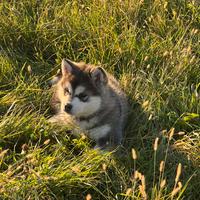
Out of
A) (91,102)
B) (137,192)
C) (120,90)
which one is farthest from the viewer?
(120,90)

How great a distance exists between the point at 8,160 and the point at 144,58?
2224 mm

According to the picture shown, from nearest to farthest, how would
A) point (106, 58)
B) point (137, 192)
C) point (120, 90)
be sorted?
point (137, 192), point (120, 90), point (106, 58)

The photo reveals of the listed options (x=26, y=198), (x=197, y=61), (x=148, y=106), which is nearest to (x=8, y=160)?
(x=26, y=198)

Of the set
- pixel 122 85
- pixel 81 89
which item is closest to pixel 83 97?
pixel 81 89

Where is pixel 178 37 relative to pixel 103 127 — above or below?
above

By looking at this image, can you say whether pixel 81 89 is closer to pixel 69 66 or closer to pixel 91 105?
pixel 91 105

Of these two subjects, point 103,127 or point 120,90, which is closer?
point 103,127

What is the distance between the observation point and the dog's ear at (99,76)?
16.4 ft

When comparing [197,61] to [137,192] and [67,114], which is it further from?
[137,192]

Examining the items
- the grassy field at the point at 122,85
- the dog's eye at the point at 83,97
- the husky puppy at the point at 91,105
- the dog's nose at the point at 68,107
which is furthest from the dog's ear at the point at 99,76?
the grassy field at the point at 122,85

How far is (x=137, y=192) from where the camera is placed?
420cm

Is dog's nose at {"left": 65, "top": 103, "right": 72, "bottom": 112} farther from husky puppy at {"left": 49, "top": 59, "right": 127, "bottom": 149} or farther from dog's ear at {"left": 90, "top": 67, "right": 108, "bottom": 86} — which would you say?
dog's ear at {"left": 90, "top": 67, "right": 108, "bottom": 86}

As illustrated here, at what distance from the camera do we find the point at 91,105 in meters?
5.00

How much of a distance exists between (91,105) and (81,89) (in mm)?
199
